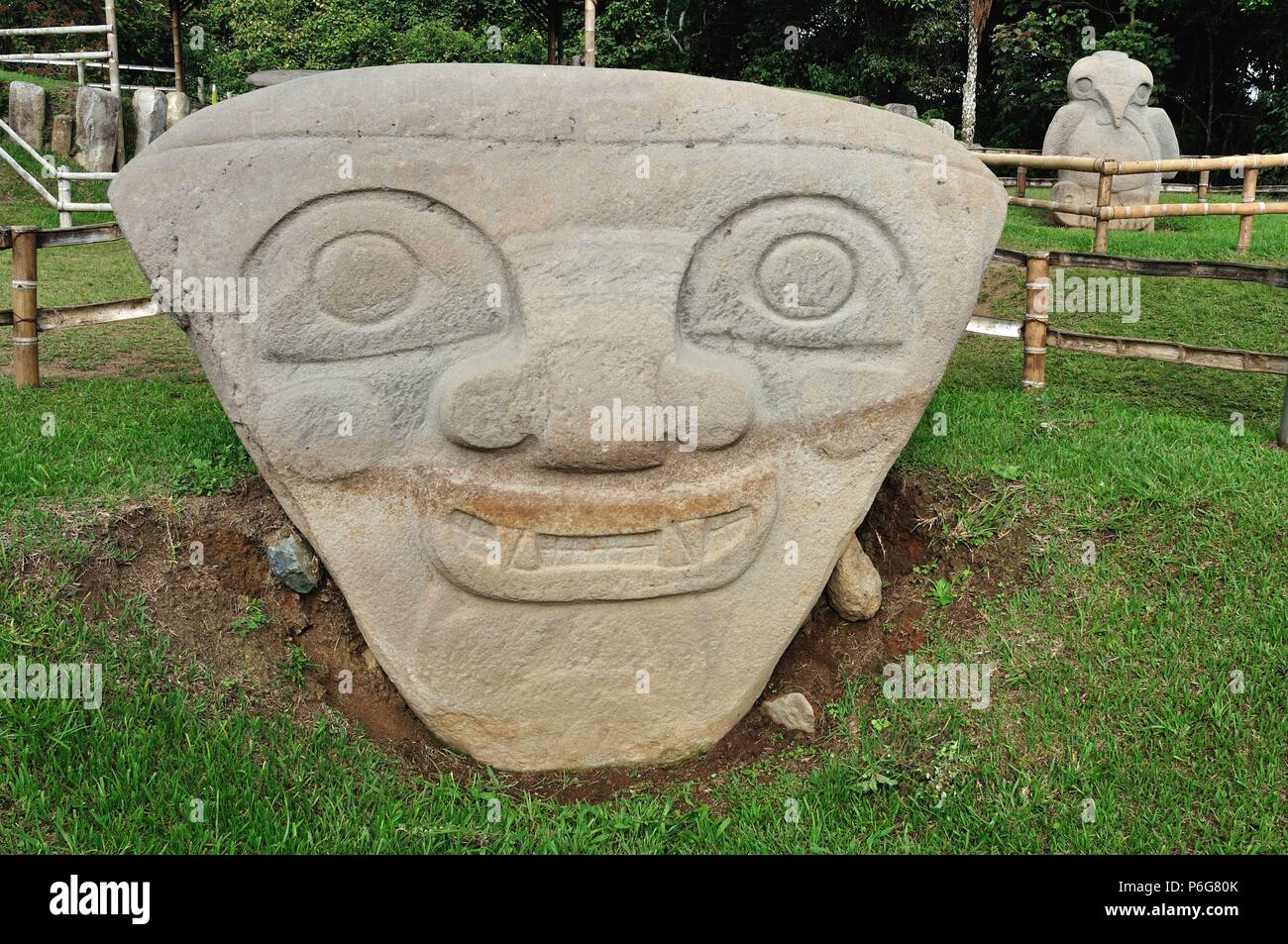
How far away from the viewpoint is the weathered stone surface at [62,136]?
12.3 meters

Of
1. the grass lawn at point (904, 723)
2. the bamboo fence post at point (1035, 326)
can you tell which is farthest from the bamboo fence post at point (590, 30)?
the grass lawn at point (904, 723)

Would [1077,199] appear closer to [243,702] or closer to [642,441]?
[642,441]

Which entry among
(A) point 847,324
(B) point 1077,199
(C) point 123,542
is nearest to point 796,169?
(A) point 847,324

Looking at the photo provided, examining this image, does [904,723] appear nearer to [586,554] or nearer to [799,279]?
[586,554]

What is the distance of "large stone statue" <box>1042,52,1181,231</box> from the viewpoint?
11203mm

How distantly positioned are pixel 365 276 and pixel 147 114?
11323 millimetres

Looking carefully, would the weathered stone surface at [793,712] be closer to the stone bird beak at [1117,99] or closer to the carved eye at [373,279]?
the carved eye at [373,279]

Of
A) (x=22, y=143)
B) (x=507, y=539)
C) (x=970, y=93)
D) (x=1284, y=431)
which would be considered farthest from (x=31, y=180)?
(x=970, y=93)

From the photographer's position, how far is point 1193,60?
725 inches

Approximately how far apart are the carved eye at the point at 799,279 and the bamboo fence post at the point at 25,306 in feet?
11.8

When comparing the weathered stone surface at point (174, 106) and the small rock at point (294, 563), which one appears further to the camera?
the weathered stone surface at point (174, 106)

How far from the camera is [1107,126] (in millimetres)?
11477

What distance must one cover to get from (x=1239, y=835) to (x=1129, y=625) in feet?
2.61

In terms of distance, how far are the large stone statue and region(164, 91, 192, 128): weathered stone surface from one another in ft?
30.5
